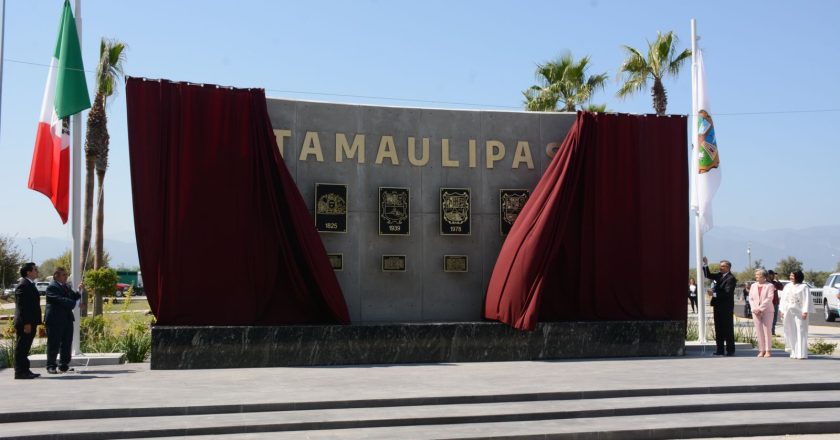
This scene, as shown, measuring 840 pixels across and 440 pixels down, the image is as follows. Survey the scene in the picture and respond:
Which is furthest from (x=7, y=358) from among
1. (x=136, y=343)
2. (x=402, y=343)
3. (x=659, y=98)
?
(x=659, y=98)

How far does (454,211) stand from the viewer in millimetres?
14883

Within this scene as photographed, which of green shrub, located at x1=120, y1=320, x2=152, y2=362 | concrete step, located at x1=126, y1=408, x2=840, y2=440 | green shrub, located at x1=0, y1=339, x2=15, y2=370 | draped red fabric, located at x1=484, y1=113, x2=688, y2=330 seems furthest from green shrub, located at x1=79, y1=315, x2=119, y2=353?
concrete step, located at x1=126, y1=408, x2=840, y2=440

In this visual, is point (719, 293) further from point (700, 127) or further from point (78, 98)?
point (78, 98)

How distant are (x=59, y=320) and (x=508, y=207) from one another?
768cm

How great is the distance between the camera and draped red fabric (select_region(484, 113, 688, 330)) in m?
14.4

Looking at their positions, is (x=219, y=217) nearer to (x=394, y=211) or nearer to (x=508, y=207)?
(x=394, y=211)

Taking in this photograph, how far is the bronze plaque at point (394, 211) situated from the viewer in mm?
14547

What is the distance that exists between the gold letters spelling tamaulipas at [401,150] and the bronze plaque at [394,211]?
0.54 metres

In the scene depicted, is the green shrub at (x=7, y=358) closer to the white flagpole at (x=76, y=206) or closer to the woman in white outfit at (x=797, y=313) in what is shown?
the white flagpole at (x=76, y=206)

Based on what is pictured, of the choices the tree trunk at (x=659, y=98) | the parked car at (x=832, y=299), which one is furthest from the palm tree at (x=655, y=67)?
the parked car at (x=832, y=299)

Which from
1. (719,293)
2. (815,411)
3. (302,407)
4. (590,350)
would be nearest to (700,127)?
(719,293)

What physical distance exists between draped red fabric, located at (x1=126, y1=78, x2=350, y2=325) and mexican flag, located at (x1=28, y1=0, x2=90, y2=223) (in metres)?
1.27

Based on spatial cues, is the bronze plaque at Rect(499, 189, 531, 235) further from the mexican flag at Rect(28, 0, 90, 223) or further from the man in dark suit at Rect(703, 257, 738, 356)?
the mexican flag at Rect(28, 0, 90, 223)

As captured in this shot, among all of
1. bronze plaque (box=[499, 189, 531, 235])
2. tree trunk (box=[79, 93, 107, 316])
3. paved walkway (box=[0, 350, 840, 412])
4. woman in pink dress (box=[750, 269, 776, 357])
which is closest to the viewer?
paved walkway (box=[0, 350, 840, 412])
